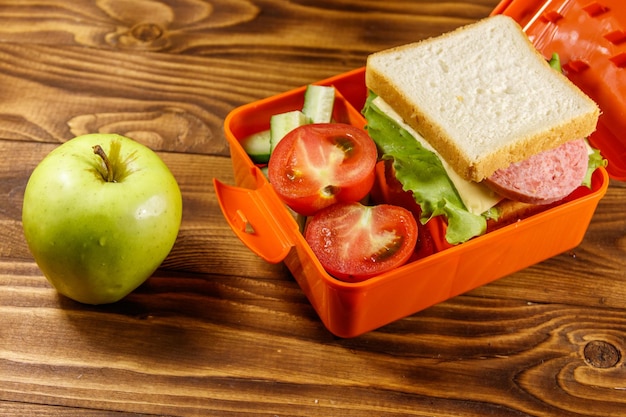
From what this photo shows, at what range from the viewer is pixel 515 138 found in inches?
49.4

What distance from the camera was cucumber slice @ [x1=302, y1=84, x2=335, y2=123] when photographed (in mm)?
1434

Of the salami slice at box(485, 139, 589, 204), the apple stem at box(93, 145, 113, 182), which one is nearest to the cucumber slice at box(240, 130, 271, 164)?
the apple stem at box(93, 145, 113, 182)

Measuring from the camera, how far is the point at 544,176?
1280 mm

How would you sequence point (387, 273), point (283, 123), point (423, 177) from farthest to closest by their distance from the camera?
point (283, 123) < point (423, 177) < point (387, 273)

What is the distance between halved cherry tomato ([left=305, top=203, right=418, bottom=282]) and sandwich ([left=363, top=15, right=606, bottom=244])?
44mm

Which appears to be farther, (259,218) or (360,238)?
(259,218)

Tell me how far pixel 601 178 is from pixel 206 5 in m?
0.99

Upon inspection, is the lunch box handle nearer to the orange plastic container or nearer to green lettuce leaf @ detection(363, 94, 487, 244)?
the orange plastic container

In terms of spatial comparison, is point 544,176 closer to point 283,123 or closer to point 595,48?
point 595,48

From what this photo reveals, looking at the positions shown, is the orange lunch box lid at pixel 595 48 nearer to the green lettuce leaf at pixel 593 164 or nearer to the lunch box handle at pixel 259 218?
the green lettuce leaf at pixel 593 164

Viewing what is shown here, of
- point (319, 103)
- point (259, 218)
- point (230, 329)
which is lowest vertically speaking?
point (230, 329)

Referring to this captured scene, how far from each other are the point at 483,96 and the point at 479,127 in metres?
0.07

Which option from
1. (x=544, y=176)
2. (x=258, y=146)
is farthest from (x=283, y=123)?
(x=544, y=176)

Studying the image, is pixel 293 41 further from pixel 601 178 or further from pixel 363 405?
pixel 363 405
